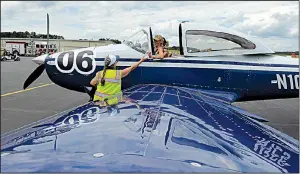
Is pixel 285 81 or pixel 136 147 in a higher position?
pixel 285 81

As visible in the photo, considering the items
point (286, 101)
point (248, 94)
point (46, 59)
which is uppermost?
point (46, 59)

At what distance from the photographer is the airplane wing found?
4.75ft

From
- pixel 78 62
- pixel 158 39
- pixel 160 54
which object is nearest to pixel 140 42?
pixel 158 39

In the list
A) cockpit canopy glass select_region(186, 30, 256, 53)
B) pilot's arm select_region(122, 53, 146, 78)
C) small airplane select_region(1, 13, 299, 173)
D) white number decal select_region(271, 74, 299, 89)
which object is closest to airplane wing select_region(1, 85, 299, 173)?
small airplane select_region(1, 13, 299, 173)

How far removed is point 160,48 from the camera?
6105mm

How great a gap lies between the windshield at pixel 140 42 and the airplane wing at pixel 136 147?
12.2ft

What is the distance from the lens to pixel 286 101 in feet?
40.3

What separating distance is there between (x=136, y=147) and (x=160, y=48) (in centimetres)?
457

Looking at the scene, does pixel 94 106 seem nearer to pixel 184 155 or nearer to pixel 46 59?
pixel 184 155

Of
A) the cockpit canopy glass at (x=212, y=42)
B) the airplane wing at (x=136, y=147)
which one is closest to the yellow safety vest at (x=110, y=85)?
the cockpit canopy glass at (x=212, y=42)

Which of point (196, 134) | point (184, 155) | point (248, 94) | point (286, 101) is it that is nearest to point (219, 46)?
point (248, 94)

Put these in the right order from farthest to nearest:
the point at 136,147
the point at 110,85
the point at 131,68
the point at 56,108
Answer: the point at 56,108, the point at 131,68, the point at 110,85, the point at 136,147

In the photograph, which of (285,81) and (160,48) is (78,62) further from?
(285,81)

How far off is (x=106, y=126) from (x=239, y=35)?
455cm
